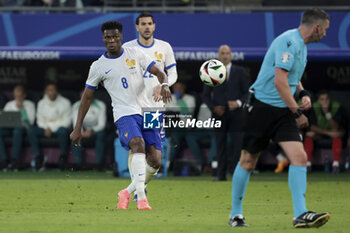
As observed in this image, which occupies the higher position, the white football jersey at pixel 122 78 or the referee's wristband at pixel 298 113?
the white football jersey at pixel 122 78

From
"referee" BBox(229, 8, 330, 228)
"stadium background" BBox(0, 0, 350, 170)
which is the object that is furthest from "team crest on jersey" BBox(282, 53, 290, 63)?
"stadium background" BBox(0, 0, 350, 170)

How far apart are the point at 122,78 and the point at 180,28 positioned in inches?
331

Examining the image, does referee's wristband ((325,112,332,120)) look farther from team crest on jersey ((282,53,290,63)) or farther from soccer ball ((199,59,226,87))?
team crest on jersey ((282,53,290,63))

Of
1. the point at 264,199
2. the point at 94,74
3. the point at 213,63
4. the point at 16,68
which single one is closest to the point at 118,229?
the point at 94,74

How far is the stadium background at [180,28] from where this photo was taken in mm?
17984

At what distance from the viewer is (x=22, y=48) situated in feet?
59.5

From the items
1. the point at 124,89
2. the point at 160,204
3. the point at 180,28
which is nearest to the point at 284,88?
the point at 124,89

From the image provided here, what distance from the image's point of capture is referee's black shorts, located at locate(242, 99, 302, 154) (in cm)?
805

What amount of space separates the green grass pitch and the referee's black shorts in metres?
0.78

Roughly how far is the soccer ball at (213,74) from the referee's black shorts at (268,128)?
4263 millimetres

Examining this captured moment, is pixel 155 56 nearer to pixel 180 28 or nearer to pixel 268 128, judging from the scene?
pixel 268 128

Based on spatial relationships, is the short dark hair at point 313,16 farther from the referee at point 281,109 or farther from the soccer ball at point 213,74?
the soccer ball at point 213,74

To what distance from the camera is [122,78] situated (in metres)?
10.1

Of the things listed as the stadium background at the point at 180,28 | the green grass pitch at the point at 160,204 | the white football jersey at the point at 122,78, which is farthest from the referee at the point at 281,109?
the stadium background at the point at 180,28
